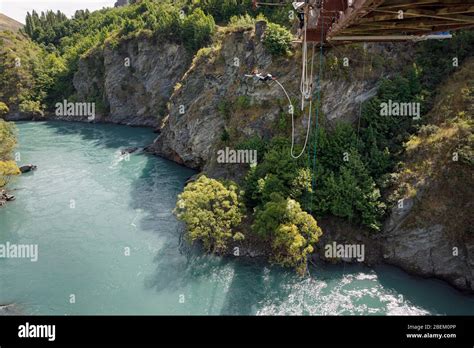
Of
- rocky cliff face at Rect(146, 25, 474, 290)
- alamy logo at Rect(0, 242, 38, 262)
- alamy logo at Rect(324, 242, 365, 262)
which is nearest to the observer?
rocky cliff face at Rect(146, 25, 474, 290)

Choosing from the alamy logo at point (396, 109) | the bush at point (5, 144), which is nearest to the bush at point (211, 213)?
the alamy logo at point (396, 109)

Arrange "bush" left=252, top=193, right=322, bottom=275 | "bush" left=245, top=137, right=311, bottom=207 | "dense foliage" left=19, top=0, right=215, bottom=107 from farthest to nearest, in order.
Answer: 1. "dense foliage" left=19, top=0, right=215, bottom=107
2. "bush" left=245, top=137, right=311, bottom=207
3. "bush" left=252, top=193, right=322, bottom=275

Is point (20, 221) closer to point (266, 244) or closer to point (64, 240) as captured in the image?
point (64, 240)

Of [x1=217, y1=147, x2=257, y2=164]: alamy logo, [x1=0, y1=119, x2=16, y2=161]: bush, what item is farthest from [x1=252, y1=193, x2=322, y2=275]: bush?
[x1=0, y1=119, x2=16, y2=161]: bush

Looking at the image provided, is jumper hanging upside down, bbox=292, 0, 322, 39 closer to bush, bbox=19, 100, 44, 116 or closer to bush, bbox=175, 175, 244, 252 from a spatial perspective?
bush, bbox=175, 175, 244, 252

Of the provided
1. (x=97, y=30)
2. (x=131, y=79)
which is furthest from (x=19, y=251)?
(x=97, y=30)

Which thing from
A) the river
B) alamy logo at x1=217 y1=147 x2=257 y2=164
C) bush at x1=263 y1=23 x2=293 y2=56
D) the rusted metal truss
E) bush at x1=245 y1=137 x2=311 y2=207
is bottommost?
the river

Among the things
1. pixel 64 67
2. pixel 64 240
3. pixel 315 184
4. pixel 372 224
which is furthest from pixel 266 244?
pixel 64 67
